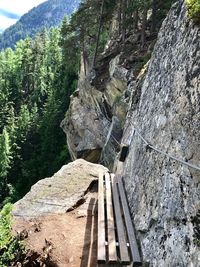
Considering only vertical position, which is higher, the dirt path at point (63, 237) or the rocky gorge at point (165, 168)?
the rocky gorge at point (165, 168)

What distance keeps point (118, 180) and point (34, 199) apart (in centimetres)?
276

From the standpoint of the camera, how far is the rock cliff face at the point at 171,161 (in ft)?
20.9

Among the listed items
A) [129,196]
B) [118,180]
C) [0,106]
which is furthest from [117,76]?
[0,106]

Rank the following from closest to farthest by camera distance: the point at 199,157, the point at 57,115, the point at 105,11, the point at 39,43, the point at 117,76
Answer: the point at 199,157 < the point at 117,76 < the point at 105,11 < the point at 57,115 < the point at 39,43

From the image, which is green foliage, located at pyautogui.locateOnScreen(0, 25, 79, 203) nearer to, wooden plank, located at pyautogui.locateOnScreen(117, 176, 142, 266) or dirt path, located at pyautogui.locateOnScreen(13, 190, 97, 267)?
dirt path, located at pyautogui.locateOnScreen(13, 190, 97, 267)

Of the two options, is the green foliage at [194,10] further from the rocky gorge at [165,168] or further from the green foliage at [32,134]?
the green foliage at [32,134]

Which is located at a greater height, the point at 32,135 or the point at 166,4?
the point at 166,4

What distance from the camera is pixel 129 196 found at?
11.0m

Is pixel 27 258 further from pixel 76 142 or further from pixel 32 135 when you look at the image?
pixel 32 135

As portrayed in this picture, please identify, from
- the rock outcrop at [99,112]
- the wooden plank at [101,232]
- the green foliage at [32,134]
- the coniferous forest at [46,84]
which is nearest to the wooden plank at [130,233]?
the wooden plank at [101,232]

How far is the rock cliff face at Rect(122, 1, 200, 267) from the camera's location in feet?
20.9

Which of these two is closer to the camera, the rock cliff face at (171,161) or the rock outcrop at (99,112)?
the rock cliff face at (171,161)

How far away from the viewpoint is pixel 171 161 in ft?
25.8

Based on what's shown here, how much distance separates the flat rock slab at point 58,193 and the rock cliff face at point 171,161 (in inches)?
77.5
